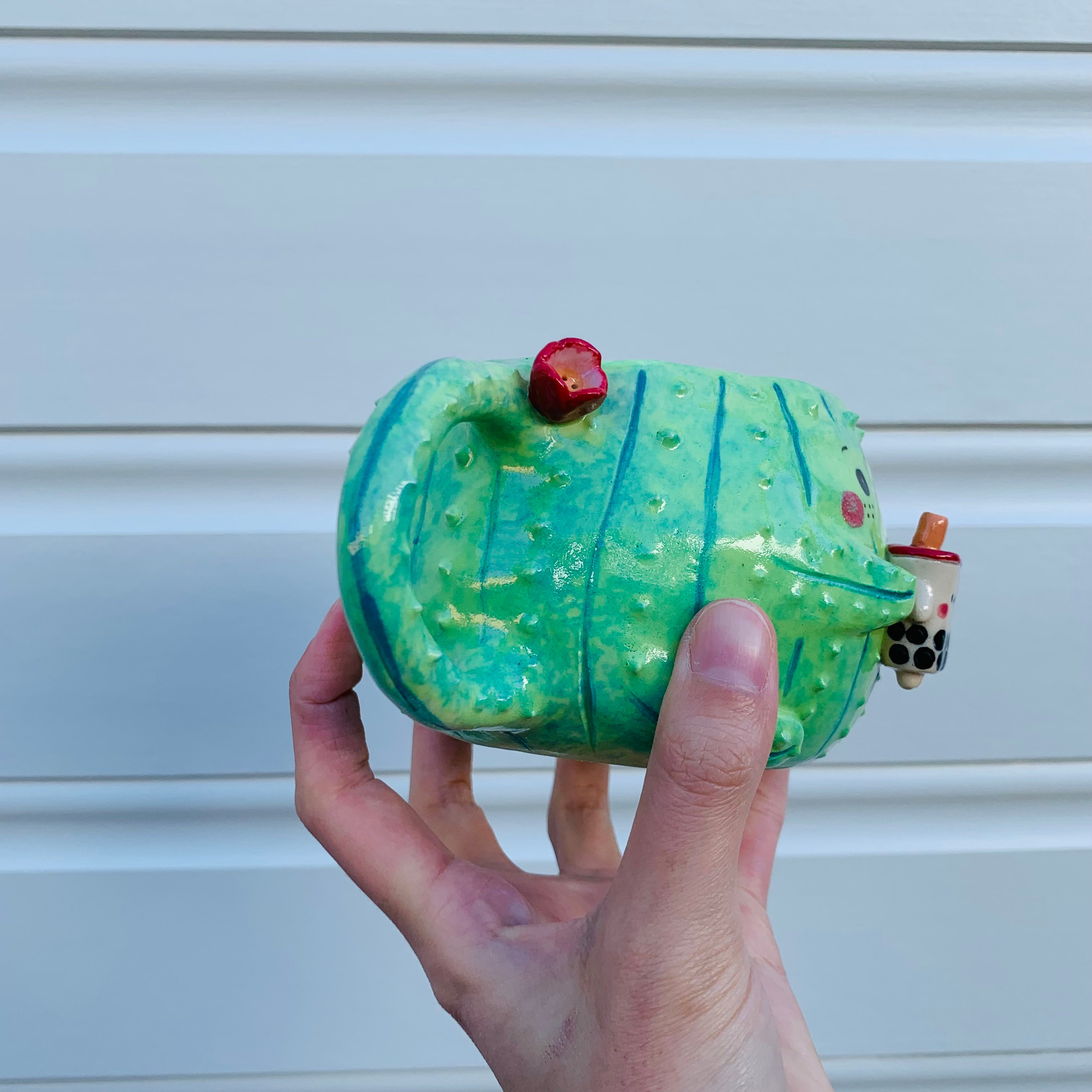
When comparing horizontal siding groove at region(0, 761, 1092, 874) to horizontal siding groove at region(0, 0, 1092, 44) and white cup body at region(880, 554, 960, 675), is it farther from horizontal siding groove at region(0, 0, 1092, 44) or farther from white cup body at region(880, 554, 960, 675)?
horizontal siding groove at region(0, 0, 1092, 44)

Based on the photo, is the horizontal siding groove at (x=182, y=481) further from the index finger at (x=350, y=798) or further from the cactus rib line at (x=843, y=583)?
the cactus rib line at (x=843, y=583)

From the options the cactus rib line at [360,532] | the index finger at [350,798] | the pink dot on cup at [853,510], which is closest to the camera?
the cactus rib line at [360,532]

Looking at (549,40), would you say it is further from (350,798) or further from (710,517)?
(350,798)

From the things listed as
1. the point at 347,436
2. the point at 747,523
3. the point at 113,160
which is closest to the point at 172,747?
the point at 347,436

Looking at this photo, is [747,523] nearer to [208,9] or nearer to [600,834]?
[600,834]

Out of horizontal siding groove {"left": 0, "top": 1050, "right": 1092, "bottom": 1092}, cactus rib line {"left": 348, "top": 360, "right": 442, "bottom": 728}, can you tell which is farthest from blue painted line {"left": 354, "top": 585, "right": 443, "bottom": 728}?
horizontal siding groove {"left": 0, "top": 1050, "right": 1092, "bottom": 1092}

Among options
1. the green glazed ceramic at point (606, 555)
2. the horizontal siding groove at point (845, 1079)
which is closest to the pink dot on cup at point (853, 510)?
the green glazed ceramic at point (606, 555)

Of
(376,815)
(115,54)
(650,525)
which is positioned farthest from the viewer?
(115,54)
